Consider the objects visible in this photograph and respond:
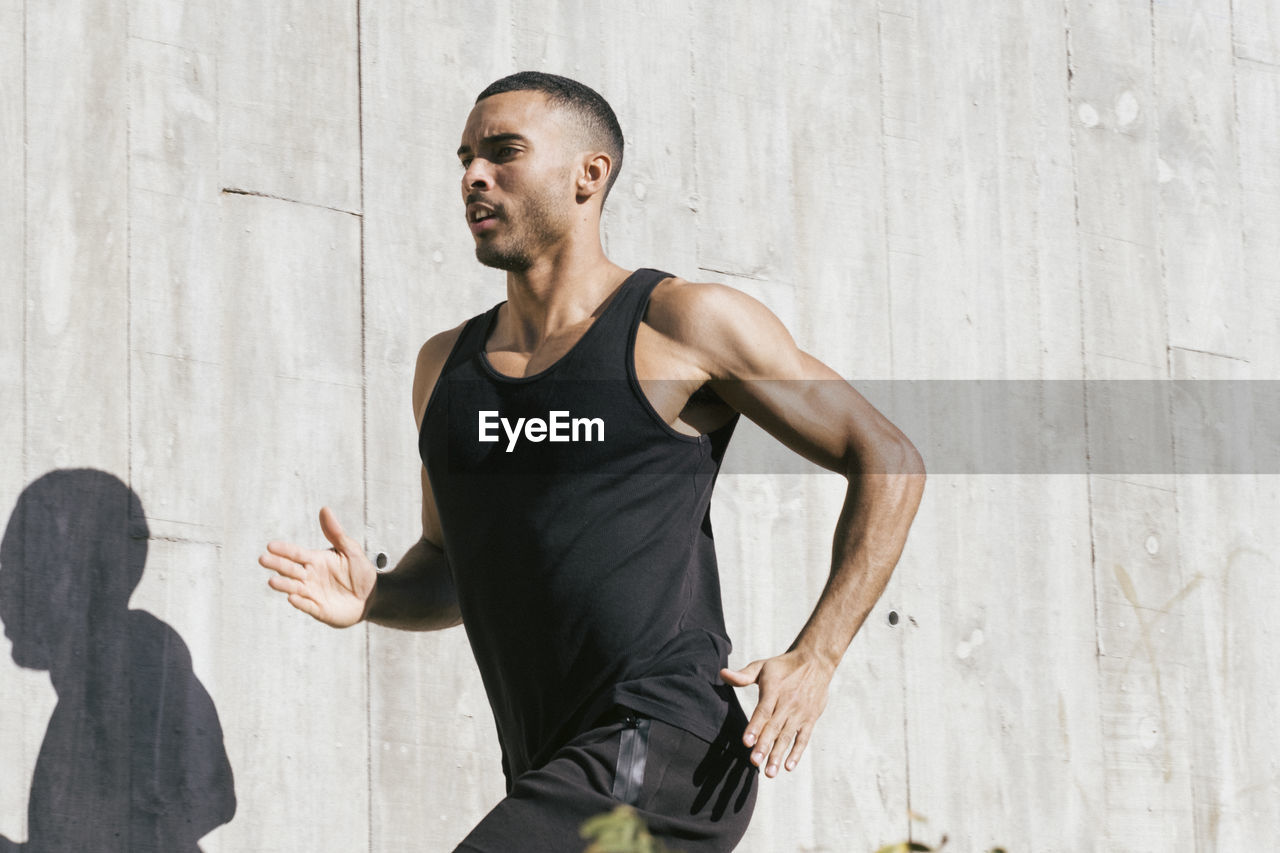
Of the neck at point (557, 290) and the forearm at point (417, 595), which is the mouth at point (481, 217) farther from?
the forearm at point (417, 595)

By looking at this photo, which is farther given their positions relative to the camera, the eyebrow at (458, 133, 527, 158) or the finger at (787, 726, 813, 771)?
the eyebrow at (458, 133, 527, 158)

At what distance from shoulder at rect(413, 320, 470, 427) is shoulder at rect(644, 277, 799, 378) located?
0.50 m

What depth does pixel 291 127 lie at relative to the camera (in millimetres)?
3697

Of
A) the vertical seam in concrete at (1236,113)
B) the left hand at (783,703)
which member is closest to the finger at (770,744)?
the left hand at (783,703)

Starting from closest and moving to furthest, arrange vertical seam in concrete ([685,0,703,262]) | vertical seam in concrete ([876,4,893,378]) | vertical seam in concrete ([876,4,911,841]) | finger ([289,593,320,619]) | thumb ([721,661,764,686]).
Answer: thumb ([721,661,764,686])
finger ([289,593,320,619])
vertical seam in concrete ([685,0,703,262])
vertical seam in concrete ([876,4,911,841])
vertical seam in concrete ([876,4,893,378])

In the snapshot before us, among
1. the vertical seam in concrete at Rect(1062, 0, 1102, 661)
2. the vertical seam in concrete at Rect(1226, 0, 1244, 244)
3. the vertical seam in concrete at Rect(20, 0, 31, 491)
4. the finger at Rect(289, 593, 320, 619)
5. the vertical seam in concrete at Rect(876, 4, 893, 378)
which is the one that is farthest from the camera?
the vertical seam in concrete at Rect(1226, 0, 1244, 244)

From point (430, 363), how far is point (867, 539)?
0.91 metres

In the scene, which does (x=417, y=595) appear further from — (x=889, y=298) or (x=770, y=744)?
(x=889, y=298)

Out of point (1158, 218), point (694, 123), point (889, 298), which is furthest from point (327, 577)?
point (1158, 218)

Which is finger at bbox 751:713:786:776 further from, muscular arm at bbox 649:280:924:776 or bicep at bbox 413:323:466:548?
bicep at bbox 413:323:466:548

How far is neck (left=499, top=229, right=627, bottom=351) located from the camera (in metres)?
3.12

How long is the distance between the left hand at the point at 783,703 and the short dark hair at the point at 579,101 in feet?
3.00

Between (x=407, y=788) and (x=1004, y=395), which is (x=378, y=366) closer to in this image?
(x=407, y=788)

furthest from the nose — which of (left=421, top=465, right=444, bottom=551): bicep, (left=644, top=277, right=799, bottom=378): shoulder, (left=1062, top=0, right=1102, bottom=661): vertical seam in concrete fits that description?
(left=1062, top=0, right=1102, bottom=661): vertical seam in concrete
